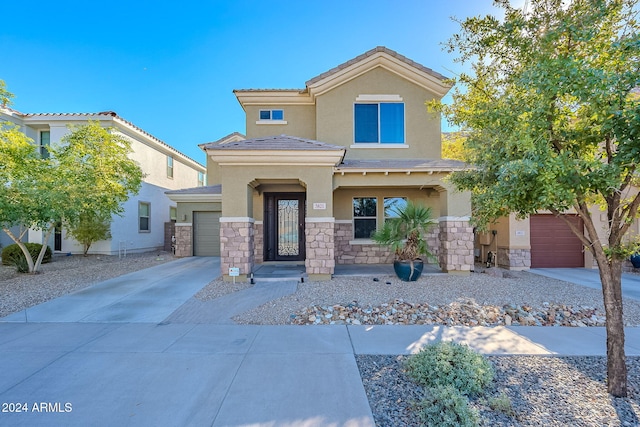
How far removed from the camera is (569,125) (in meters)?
3.75

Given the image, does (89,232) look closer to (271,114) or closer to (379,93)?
(271,114)

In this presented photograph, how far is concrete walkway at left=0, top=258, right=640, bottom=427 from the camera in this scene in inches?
121

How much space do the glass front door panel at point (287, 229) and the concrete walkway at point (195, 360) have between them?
514 centimetres

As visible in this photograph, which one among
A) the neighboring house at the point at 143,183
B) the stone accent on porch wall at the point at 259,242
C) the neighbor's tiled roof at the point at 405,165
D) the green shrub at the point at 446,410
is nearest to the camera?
the green shrub at the point at 446,410

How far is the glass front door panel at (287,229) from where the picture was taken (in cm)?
1216

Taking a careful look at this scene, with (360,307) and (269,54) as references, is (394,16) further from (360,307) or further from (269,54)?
(360,307)

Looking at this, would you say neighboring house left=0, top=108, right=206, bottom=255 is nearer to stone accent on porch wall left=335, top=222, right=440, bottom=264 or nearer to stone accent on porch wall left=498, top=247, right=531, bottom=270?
stone accent on porch wall left=335, top=222, right=440, bottom=264

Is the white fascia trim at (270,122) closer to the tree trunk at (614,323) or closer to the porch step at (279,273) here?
the porch step at (279,273)

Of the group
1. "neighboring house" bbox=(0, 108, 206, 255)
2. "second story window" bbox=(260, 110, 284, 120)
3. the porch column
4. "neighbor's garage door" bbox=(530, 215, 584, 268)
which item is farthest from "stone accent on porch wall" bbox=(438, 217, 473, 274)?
"neighboring house" bbox=(0, 108, 206, 255)

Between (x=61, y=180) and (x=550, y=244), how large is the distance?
17.3 meters

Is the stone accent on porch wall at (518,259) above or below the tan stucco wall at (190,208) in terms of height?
below

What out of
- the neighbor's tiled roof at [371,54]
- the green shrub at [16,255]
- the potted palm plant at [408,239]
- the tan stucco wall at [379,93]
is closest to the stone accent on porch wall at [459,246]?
the potted palm plant at [408,239]

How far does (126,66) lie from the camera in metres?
14.1

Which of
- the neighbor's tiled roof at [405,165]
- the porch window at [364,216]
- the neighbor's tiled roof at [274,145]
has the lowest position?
the porch window at [364,216]
